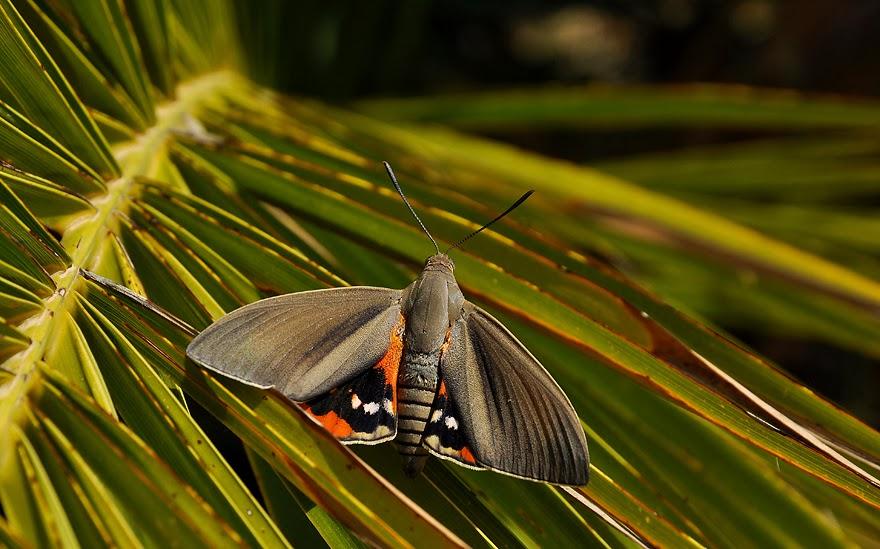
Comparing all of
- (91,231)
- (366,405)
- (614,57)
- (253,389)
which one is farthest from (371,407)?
(614,57)

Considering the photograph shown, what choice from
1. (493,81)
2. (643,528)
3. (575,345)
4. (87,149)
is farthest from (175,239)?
(493,81)

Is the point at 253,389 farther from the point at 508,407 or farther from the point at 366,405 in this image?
the point at 508,407

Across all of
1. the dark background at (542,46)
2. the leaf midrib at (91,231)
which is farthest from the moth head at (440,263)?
the dark background at (542,46)

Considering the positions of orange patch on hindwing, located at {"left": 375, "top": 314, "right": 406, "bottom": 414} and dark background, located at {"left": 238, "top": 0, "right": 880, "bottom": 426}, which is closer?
orange patch on hindwing, located at {"left": 375, "top": 314, "right": 406, "bottom": 414}

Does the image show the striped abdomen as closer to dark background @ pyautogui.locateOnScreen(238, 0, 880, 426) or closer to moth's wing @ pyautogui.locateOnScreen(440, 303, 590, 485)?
moth's wing @ pyautogui.locateOnScreen(440, 303, 590, 485)

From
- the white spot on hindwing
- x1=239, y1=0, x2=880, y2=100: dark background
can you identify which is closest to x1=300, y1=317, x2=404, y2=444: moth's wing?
the white spot on hindwing

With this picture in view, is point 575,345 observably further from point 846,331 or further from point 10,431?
point 846,331

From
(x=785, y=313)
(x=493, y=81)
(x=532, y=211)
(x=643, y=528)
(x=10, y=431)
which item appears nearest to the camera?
(x=10, y=431)
